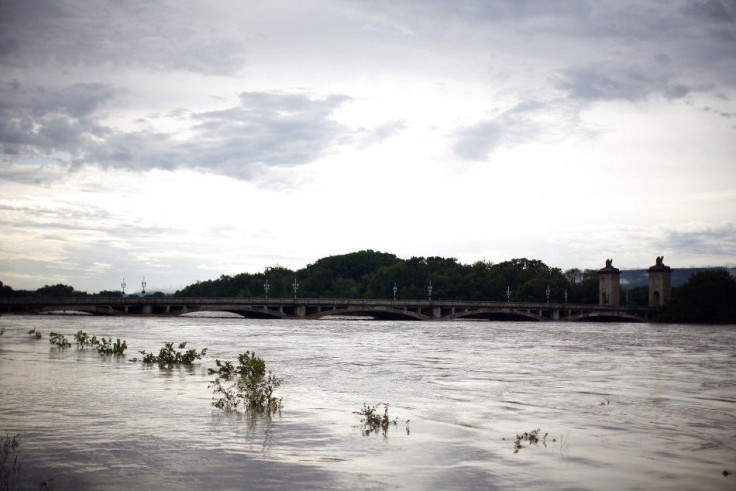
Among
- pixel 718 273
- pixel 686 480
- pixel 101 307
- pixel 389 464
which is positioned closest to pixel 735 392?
pixel 686 480

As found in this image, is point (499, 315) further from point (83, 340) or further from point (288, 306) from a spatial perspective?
point (83, 340)

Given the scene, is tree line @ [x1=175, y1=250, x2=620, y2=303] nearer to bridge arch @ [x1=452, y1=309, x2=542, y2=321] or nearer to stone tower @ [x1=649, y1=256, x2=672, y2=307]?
stone tower @ [x1=649, y1=256, x2=672, y2=307]

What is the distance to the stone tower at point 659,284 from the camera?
147625 mm

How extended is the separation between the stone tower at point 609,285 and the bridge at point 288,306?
1233 centimetres

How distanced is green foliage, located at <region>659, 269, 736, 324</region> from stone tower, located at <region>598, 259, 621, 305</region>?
1998 cm

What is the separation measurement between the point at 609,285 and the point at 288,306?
7410 centimetres

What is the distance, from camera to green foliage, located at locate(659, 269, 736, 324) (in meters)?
125

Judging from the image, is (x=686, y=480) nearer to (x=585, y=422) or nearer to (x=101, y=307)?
(x=585, y=422)

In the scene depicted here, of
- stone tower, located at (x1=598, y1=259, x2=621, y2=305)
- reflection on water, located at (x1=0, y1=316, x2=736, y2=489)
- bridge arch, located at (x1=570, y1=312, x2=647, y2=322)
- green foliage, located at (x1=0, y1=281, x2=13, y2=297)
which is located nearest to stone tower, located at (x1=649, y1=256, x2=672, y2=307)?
stone tower, located at (x1=598, y1=259, x2=621, y2=305)

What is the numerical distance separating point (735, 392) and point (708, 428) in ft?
30.6

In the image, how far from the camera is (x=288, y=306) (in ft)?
380

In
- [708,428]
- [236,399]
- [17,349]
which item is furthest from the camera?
[17,349]

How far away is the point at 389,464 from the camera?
1106 centimetres

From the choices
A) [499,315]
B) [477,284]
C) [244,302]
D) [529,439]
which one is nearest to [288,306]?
[244,302]
